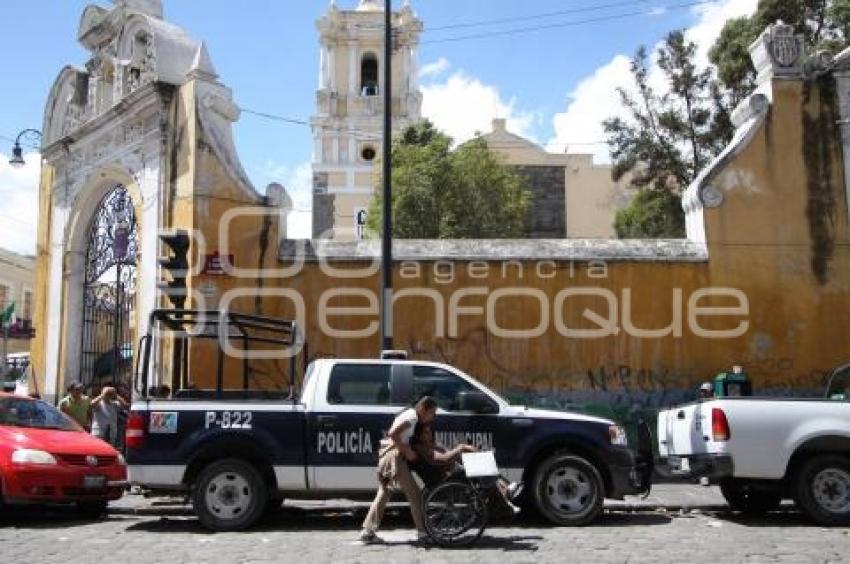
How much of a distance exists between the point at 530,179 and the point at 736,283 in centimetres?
3498

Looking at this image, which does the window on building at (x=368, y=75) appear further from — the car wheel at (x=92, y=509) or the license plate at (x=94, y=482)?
the license plate at (x=94, y=482)

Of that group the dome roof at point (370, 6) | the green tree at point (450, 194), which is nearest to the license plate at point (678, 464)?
the green tree at point (450, 194)

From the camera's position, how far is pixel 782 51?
634 inches

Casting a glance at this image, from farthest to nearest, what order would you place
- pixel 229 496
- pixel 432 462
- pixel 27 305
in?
pixel 27 305 → pixel 229 496 → pixel 432 462

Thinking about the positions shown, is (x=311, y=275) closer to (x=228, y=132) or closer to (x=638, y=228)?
(x=228, y=132)

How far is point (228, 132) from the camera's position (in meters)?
16.4

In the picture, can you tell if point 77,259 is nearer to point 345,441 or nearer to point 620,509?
point 345,441

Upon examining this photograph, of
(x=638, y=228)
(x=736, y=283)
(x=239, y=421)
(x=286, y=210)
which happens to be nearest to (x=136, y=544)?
(x=239, y=421)

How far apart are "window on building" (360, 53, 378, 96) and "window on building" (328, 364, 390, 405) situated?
4468 centimetres

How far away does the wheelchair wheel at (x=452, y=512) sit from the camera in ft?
28.7

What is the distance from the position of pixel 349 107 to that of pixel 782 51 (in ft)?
127

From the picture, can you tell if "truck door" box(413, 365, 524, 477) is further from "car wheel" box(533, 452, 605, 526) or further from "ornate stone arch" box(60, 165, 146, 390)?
"ornate stone arch" box(60, 165, 146, 390)

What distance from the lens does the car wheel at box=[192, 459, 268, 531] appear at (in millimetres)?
9664

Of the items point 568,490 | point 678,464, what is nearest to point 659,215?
point 678,464
